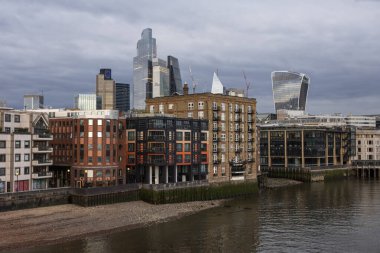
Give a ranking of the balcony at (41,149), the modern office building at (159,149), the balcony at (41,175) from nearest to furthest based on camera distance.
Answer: the balcony at (41,175) → the balcony at (41,149) → the modern office building at (159,149)

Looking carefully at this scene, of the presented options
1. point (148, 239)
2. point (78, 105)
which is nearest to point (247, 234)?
point (148, 239)

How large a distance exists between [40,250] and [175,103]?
81.6m

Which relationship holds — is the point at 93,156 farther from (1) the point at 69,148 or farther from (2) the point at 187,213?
(2) the point at 187,213

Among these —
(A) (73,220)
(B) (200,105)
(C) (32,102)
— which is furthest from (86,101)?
(A) (73,220)

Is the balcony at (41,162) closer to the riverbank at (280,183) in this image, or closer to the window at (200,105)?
the window at (200,105)

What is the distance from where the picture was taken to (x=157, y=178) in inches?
5084

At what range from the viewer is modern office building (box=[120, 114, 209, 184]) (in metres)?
127

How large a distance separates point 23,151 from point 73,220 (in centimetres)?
2532

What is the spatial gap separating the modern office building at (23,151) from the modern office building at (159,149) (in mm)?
21657

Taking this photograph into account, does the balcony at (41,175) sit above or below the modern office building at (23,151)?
below

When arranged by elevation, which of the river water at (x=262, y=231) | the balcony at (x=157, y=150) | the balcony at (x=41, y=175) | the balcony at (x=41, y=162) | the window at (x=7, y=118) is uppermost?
the window at (x=7, y=118)

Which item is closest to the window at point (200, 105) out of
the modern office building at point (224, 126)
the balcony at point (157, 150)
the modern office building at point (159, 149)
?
the modern office building at point (224, 126)

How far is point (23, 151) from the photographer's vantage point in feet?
359

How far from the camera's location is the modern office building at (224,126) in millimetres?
142250
